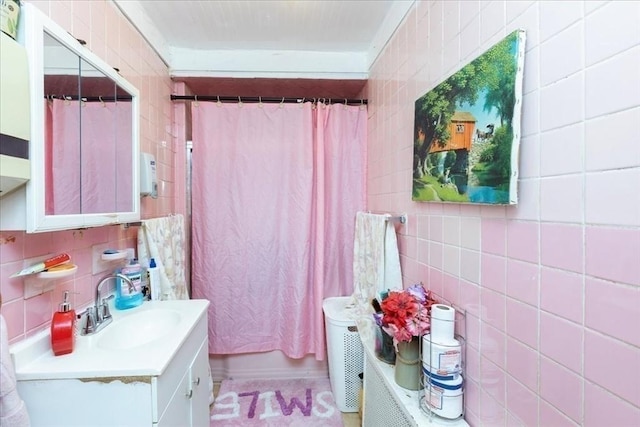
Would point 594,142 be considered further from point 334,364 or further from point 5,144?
point 334,364

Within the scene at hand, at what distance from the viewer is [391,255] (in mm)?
1526

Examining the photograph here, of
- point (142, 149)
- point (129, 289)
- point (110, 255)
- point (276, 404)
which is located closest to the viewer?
point (110, 255)

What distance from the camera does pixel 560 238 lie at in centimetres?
66

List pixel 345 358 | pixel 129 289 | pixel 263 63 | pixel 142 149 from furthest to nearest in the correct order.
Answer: pixel 263 63, pixel 345 358, pixel 142 149, pixel 129 289

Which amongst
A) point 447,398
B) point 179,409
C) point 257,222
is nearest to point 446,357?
point 447,398

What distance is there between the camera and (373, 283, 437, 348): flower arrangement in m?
1.10

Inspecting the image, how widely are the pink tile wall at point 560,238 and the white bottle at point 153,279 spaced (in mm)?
1396

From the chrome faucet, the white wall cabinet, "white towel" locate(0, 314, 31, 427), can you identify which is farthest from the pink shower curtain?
"white towel" locate(0, 314, 31, 427)

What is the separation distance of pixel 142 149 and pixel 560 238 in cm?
181

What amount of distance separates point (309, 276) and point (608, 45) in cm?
187

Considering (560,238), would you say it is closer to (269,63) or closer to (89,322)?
(89,322)

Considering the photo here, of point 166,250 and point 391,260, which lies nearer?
point 391,260

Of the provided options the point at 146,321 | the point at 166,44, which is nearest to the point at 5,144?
the point at 146,321

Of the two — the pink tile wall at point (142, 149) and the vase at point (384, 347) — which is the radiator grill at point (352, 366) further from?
the pink tile wall at point (142, 149)
